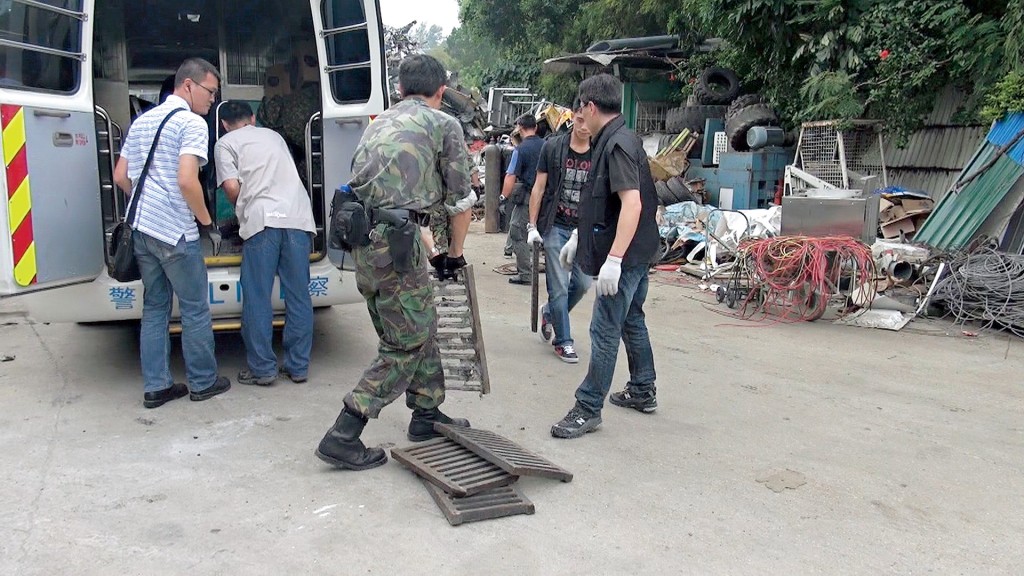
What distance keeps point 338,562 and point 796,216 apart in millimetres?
5961

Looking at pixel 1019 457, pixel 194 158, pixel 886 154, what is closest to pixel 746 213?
pixel 886 154

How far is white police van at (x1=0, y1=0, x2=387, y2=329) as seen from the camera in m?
4.01

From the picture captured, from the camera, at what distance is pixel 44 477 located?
3.58m

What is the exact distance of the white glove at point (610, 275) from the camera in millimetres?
3895

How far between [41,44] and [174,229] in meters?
1.13

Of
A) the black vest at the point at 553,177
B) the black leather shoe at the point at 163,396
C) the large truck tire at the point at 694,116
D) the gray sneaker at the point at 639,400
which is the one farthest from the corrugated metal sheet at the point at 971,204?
the black leather shoe at the point at 163,396

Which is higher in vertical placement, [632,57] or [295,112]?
[632,57]

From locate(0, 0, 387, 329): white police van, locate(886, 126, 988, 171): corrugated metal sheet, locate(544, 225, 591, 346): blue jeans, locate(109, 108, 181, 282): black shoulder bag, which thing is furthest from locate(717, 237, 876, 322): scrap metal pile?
locate(109, 108, 181, 282): black shoulder bag

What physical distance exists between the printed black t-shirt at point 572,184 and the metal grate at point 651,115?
10562mm

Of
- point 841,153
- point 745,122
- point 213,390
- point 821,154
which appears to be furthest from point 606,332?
point 745,122

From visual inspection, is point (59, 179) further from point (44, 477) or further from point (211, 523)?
point (211, 523)

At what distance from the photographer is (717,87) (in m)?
13.2

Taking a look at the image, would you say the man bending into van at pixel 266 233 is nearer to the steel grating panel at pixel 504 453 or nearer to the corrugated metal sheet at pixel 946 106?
the steel grating panel at pixel 504 453

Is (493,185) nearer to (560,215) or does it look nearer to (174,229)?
(560,215)
